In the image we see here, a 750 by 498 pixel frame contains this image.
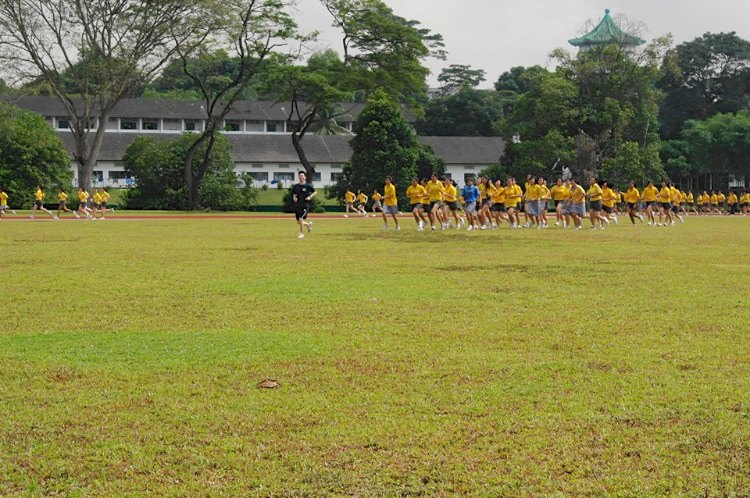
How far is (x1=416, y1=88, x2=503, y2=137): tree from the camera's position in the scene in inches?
3873

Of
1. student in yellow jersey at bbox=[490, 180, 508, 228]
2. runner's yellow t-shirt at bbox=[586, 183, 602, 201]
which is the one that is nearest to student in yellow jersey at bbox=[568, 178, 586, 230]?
runner's yellow t-shirt at bbox=[586, 183, 602, 201]

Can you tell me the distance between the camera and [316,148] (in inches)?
3573

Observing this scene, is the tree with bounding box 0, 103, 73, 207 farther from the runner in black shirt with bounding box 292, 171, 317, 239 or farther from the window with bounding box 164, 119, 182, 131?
the window with bounding box 164, 119, 182, 131

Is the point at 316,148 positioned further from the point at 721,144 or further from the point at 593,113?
the point at 721,144

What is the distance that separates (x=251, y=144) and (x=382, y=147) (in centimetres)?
3570

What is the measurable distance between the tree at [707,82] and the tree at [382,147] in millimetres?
37095

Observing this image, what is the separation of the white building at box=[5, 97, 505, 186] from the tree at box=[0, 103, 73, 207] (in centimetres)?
2354

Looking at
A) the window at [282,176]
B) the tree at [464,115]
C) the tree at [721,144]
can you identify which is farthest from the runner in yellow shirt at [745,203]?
the window at [282,176]

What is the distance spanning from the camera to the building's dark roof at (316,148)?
292 feet

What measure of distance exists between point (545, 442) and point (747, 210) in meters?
59.5

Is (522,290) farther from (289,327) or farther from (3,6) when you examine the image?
(3,6)

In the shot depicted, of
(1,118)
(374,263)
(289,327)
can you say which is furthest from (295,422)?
(1,118)

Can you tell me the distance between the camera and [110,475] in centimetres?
429

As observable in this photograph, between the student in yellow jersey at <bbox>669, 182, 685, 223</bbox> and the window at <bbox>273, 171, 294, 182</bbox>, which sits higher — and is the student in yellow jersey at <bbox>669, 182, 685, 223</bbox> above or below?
below
